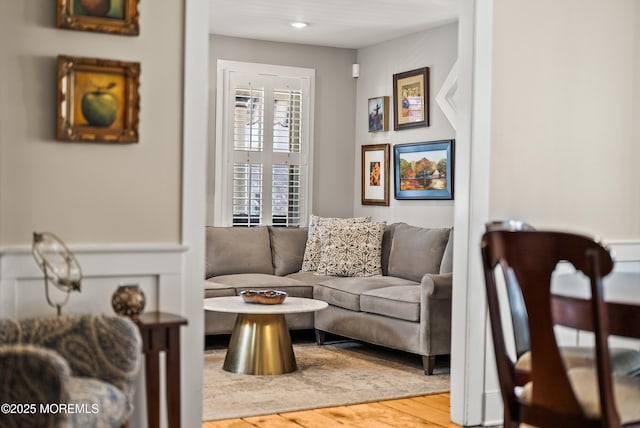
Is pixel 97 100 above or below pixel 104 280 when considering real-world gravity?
above

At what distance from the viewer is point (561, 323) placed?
257cm

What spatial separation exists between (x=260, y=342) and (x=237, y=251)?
1666 millimetres

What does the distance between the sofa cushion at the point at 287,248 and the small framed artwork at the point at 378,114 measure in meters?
1.20

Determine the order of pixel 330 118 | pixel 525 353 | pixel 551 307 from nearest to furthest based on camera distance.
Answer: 1. pixel 551 307
2. pixel 525 353
3. pixel 330 118

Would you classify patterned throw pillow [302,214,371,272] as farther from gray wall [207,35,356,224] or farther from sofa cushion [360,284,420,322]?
sofa cushion [360,284,420,322]

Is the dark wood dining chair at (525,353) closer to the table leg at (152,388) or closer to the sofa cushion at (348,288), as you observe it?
the table leg at (152,388)

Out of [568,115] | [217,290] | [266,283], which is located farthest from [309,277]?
[568,115]

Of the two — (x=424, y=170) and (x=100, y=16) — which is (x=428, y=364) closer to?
(x=424, y=170)

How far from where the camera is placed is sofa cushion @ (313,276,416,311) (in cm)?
608

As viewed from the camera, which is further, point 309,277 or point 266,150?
point 266,150

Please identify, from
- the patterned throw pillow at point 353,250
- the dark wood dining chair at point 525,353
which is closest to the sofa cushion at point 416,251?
the patterned throw pillow at point 353,250

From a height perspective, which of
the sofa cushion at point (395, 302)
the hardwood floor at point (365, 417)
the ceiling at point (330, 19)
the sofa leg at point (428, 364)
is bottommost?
the hardwood floor at point (365, 417)

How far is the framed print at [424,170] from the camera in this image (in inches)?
261

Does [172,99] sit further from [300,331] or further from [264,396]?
[300,331]
